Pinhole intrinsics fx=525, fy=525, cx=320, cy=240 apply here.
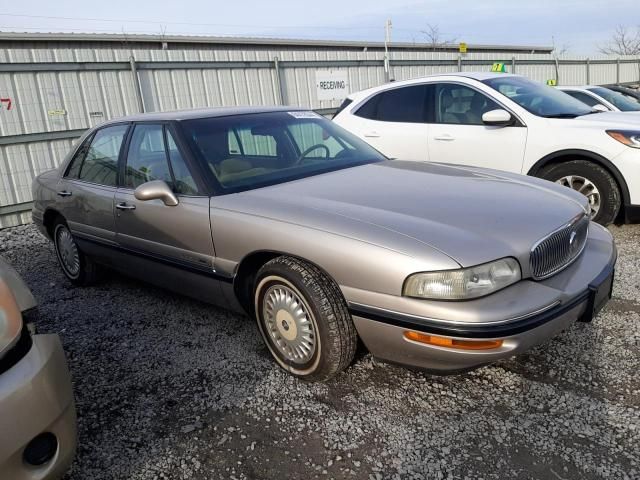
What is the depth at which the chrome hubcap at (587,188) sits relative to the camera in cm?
508

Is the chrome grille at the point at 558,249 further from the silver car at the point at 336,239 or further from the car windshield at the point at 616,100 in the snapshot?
the car windshield at the point at 616,100

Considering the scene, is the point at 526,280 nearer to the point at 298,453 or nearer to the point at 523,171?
the point at 298,453

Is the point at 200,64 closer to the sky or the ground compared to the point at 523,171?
closer to the sky

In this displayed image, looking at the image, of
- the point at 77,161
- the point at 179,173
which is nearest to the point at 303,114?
the point at 179,173

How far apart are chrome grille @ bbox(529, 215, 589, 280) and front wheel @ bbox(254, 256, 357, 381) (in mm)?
934

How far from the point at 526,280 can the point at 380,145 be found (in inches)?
158

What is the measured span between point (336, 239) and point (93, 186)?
2539 mm

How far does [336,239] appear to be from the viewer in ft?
8.25

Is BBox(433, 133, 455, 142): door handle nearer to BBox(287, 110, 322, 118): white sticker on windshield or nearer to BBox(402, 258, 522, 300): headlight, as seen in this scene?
BBox(287, 110, 322, 118): white sticker on windshield

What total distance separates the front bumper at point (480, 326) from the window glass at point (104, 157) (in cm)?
249

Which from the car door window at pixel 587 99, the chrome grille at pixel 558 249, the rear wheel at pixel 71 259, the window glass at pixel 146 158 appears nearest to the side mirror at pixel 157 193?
the window glass at pixel 146 158

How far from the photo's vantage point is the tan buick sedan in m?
1.71

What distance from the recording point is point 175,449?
2.44 metres

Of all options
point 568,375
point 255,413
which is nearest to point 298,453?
point 255,413
